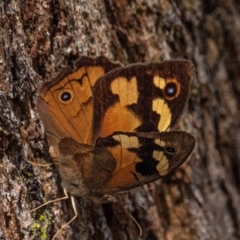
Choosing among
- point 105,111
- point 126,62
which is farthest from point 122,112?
point 126,62

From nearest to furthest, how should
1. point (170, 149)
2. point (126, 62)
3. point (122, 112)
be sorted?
1. point (170, 149)
2. point (122, 112)
3. point (126, 62)

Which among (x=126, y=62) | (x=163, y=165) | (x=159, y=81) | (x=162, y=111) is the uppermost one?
(x=126, y=62)

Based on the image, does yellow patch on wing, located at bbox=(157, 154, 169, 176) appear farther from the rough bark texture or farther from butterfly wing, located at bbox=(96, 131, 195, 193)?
the rough bark texture

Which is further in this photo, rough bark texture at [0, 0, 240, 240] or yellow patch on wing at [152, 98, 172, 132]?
yellow patch on wing at [152, 98, 172, 132]

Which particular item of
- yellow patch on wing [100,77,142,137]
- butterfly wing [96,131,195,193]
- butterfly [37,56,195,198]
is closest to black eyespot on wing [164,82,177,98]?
butterfly [37,56,195,198]

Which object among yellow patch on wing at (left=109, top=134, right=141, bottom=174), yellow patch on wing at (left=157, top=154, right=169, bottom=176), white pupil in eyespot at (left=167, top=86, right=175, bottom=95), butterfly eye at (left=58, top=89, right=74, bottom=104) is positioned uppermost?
butterfly eye at (left=58, top=89, right=74, bottom=104)

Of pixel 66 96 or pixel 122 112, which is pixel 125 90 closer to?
pixel 122 112

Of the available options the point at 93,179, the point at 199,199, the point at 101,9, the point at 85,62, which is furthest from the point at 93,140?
the point at 199,199
